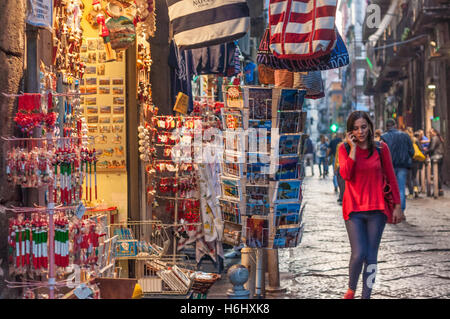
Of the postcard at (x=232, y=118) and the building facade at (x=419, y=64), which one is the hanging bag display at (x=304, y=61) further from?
the building facade at (x=419, y=64)

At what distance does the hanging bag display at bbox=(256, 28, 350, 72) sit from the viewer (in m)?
6.07

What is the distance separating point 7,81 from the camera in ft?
15.8

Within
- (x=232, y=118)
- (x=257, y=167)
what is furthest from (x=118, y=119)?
(x=257, y=167)

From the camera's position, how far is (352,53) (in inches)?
2534

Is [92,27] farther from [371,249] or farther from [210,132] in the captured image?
[371,249]

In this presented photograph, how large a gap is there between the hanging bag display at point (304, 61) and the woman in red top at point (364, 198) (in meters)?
0.56

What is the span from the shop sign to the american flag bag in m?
1.79

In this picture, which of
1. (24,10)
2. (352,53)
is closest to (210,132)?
(24,10)

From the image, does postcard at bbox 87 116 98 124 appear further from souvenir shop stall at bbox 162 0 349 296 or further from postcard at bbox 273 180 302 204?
postcard at bbox 273 180 302 204

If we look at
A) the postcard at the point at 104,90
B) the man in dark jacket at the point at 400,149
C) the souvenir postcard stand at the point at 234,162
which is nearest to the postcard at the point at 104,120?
the postcard at the point at 104,90

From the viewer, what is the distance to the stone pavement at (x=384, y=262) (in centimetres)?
722

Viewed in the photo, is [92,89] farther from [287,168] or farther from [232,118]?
[287,168]

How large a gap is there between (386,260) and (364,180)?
3.24m
